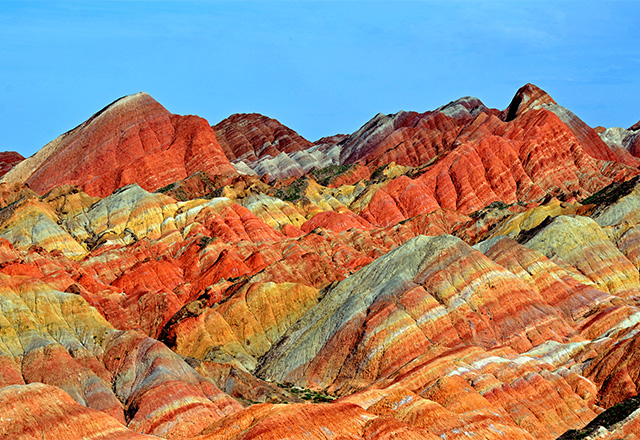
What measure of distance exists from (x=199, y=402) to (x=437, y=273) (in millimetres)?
49010

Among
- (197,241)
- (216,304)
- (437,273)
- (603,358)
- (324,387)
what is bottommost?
(603,358)

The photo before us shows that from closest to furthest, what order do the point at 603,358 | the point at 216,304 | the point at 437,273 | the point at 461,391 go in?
the point at 461,391, the point at 603,358, the point at 437,273, the point at 216,304

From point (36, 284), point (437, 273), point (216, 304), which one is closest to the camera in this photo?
point (36, 284)

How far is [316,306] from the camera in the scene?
15038 cm

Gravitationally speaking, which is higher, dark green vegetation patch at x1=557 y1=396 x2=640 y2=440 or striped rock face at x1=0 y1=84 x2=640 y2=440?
striped rock face at x1=0 y1=84 x2=640 y2=440

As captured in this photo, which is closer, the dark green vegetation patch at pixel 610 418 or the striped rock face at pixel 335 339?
the dark green vegetation patch at pixel 610 418

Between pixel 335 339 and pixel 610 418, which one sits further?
pixel 335 339

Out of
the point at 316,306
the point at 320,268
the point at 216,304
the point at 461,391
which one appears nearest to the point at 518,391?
the point at 461,391

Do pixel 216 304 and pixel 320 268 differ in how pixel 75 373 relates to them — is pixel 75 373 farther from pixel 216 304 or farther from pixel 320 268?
pixel 320 268

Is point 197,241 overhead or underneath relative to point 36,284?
overhead

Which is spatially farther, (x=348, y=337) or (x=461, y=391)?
(x=348, y=337)

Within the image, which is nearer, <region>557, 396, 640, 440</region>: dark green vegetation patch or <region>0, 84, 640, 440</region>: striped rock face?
<region>557, 396, 640, 440</region>: dark green vegetation patch

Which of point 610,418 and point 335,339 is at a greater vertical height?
point 335,339

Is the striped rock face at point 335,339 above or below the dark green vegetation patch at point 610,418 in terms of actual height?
above
